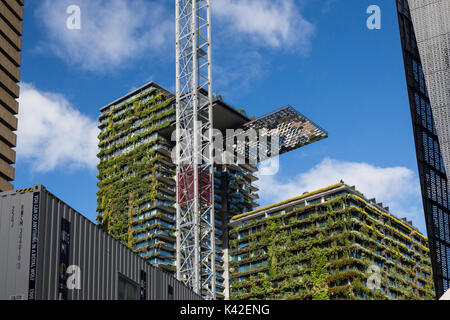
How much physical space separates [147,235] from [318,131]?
3387 centimetres

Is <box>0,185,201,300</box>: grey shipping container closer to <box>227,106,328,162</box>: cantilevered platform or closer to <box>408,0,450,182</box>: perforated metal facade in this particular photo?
<box>408,0,450,182</box>: perforated metal facade

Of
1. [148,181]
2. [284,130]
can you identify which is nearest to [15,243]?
[284,130]

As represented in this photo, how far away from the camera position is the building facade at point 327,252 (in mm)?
103062

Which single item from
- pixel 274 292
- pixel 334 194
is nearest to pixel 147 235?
pixel 274 292

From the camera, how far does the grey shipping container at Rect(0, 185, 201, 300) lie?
20.2 meters

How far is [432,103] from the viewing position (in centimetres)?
3425

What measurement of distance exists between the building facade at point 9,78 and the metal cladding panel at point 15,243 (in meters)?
74.5

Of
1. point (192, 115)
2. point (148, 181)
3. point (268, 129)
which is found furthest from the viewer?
point (148, 181)

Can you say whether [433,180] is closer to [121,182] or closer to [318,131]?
[318,131]

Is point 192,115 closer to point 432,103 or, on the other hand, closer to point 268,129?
point 268,129

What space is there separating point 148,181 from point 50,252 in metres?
99.9

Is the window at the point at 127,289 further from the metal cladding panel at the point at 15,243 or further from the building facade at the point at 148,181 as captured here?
the building facade at the point at 148,181

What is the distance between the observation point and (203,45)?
82438mm

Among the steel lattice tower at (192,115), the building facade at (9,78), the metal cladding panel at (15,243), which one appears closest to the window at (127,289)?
the metal cladding panel at (15,243)
